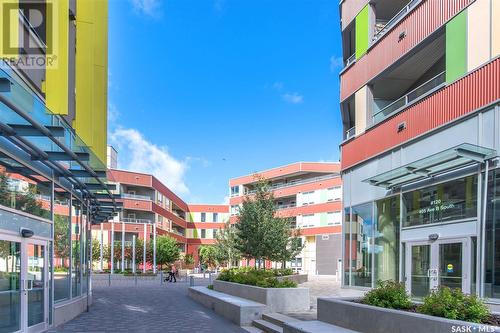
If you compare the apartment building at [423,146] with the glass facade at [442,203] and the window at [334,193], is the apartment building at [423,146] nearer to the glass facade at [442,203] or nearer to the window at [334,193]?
the glass facade at [442,203]

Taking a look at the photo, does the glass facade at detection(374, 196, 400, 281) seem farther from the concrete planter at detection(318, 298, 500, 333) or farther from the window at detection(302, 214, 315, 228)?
the window at detection(302, 214, 315, 228)

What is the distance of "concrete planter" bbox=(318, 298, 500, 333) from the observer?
6.87 metres

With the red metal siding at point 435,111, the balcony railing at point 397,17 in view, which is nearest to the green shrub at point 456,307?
the red metal siding at point 435,111

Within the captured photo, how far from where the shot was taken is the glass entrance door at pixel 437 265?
1469 centimetres

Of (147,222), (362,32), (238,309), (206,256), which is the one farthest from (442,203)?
(206,256)

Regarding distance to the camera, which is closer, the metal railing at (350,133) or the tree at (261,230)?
the metal railing at (350,133)

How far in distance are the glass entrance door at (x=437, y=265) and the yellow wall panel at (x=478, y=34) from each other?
5.17 meters

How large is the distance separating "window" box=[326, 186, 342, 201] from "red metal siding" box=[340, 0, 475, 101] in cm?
4060

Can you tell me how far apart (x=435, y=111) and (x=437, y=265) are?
4973 millimetres

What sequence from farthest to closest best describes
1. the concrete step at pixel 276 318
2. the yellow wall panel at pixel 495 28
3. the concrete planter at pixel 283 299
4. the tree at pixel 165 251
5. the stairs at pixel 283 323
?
the tree at pixel 165 251
the concrete planter at pixel 283 299
the yellow wall panel at pixel 495 28
the concrete step at pixel 276 318
the stairs at pixel 283 323

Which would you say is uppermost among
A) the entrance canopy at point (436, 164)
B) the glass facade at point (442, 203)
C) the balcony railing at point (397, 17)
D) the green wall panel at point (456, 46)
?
the balcony railing at point (397, 17)

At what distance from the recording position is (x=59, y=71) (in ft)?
47.1

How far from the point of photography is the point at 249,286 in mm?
17953

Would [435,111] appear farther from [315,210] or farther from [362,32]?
[315,210]
